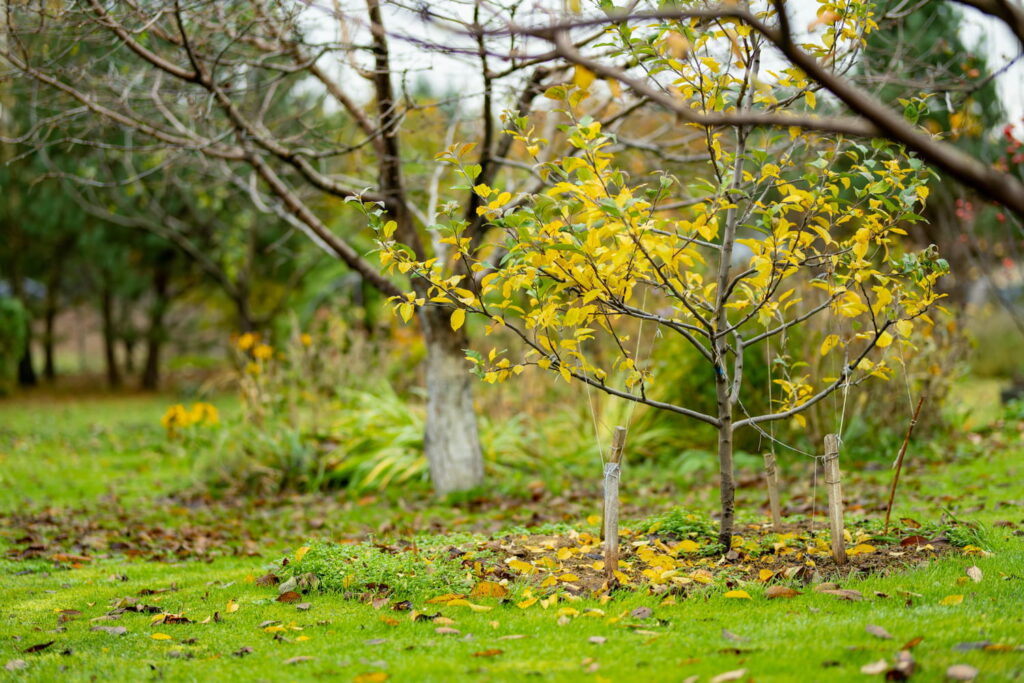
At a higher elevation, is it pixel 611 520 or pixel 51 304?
pixel 51 304

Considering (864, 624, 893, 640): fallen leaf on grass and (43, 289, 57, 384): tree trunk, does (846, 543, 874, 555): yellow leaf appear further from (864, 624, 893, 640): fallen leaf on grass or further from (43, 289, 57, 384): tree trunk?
(43, 289, 57, 384): tree trunk

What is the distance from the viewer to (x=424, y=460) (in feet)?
24.4

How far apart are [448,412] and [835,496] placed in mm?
3532

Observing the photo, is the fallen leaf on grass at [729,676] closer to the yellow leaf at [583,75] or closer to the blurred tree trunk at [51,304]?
the yellow leaf at [583,75]

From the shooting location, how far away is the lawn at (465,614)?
8.86 feet

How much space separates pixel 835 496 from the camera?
357 cm

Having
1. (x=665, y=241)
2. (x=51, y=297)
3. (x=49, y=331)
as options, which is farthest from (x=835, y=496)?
(x=49, y=331)

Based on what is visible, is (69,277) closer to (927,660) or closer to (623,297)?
(623,297)

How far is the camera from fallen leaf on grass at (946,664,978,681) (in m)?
2.37

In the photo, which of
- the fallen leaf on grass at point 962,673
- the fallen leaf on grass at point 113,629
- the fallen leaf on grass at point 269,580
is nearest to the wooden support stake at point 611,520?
the fallen leaf on grass at point 962,673

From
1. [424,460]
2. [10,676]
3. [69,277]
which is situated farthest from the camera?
[69,277]

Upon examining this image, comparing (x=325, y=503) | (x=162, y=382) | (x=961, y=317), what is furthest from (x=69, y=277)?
(x=961, y=317)

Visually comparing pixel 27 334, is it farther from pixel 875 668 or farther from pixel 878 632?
pixel 875 668

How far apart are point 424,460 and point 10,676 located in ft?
15.1
